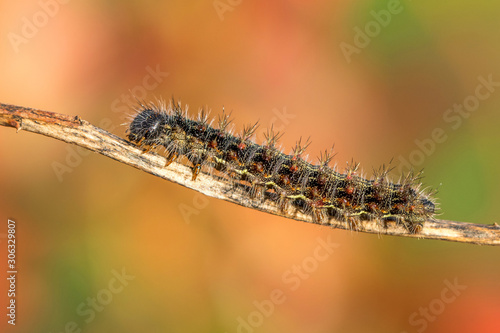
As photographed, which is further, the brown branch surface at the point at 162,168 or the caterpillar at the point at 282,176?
the caterpillar at the point at 282,176

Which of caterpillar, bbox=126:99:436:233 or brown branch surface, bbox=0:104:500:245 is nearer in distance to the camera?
brown branch surface, bbox=0:104:500:245

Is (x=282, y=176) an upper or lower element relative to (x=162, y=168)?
upper

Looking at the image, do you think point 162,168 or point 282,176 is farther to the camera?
point 282,176

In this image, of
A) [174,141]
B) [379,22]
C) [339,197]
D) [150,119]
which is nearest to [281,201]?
[339,197]
